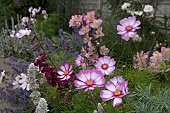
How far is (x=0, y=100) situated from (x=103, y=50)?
862 mm

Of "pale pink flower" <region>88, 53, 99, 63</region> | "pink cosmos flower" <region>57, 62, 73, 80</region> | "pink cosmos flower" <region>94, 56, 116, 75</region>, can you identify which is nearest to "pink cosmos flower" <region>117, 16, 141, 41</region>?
"pink cosmos flower" <region>94, 56, 116, 75</region>

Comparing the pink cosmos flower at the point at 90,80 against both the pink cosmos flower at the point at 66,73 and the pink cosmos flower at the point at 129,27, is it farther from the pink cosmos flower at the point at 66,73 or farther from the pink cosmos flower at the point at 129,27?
the pink cosmos flower at the point at 129,27

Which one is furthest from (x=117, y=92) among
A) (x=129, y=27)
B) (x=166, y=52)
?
(x=166, y=52)

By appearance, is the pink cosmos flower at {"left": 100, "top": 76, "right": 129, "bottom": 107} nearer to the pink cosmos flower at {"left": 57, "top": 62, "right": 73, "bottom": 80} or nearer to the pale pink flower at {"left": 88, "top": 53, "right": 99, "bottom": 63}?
the pink cosmos flower at {"left": 57, "top": 62, "right": 73, "bottom": 80}

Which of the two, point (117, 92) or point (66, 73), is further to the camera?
point (66, 73)

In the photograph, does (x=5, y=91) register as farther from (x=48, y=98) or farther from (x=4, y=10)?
(x=4, y=10)

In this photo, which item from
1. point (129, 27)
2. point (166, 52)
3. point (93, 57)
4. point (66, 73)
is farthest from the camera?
point (93, 57)

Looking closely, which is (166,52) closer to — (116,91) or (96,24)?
(96,24)

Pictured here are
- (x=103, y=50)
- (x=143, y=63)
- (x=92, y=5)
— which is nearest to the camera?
(x=143, y=63)

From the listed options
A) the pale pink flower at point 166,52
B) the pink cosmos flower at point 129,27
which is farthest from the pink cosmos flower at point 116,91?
the pale pink flower at point 166,52

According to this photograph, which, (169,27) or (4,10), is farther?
(4,10)

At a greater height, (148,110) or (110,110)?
(148,110)

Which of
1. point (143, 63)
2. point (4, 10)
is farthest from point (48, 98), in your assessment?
point (4, 10)

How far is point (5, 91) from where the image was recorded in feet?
7.56
